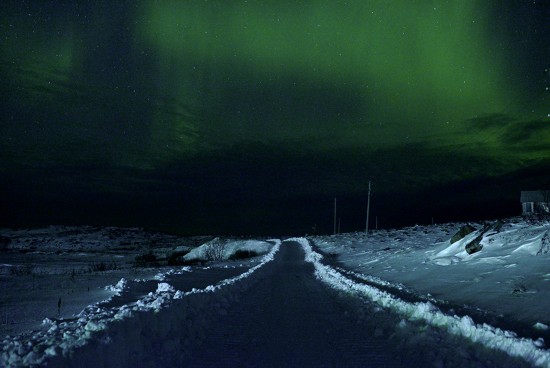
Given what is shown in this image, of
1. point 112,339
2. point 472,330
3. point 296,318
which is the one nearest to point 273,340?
point 296,318

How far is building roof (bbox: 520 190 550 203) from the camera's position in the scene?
286ft

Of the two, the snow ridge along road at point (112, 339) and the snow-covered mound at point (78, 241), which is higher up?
the snow ridge along road at point (112, 339)

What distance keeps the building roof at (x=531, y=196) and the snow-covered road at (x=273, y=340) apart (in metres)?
86.9

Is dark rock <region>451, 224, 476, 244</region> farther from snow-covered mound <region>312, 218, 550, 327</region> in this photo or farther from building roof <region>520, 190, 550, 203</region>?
building roof <region>520, 190, 550, 203</region>

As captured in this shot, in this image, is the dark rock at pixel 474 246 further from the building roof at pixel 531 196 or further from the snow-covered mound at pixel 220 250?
the building roof at pixel 531 196

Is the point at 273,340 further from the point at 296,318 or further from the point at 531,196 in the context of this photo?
the point at 531,196

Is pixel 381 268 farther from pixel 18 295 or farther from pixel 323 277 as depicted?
pixel 18 295

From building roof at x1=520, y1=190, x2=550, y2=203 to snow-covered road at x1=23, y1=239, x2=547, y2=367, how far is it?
3420 inches

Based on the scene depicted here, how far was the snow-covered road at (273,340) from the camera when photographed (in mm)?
6793

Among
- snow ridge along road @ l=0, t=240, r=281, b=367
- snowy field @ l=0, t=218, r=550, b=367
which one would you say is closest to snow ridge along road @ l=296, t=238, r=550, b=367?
snowy field @ l=0, t=218, r=550, b=367

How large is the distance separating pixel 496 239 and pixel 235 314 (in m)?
17.0

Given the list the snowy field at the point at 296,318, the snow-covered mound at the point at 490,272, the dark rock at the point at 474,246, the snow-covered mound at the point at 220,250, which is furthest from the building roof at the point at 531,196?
the snowy field at the point at 296,318

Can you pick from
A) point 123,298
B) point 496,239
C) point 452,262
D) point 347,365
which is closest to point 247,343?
point 347,365

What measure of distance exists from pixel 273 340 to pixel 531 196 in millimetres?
93405
